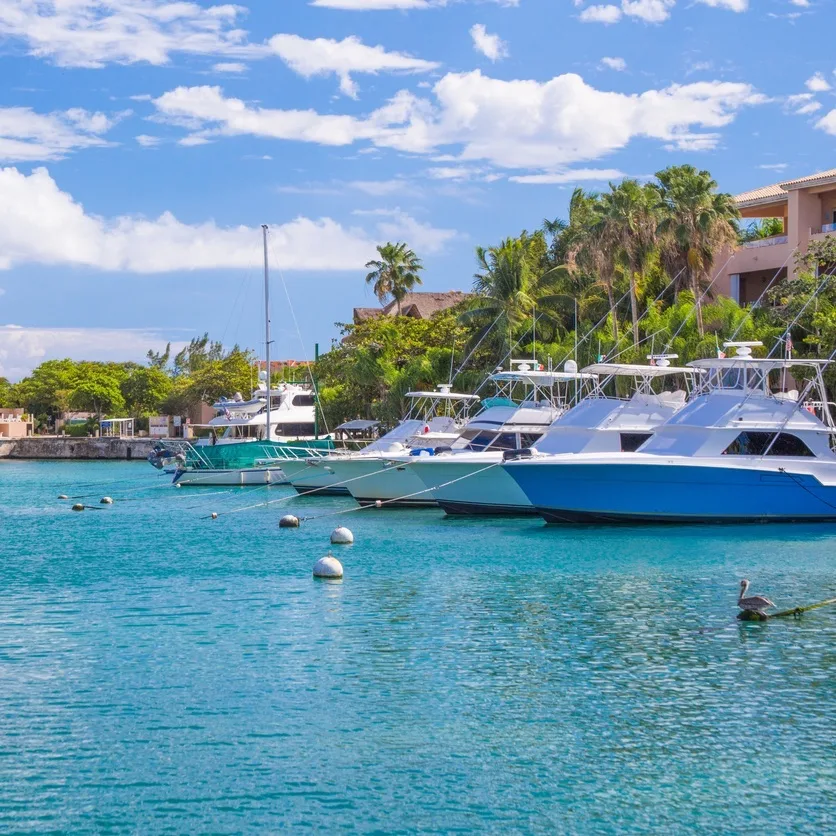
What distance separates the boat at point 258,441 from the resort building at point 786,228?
20.6m

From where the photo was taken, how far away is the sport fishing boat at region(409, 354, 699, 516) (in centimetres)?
3356

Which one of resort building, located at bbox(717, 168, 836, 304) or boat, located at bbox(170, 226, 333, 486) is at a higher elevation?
resort building, located at bbox(717, 168, 836, 304)

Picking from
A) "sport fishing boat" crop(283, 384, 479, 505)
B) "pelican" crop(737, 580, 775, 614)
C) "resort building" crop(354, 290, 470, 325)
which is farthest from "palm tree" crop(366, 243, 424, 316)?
"pelican" crop(737, 580, 775, 614)

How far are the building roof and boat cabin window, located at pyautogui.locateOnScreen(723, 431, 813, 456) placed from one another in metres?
24.2

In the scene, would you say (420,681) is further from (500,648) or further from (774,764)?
(774,764)

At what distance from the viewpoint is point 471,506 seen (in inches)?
1380

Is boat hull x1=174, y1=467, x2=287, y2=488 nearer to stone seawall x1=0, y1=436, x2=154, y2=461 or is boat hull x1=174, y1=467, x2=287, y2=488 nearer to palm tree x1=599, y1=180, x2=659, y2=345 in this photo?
palm tree x1=599, y1=180, x2=659, y2=345

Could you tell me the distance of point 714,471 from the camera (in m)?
30.1

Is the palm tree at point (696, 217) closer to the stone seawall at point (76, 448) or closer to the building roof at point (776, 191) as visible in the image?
the building roof at point (776, 191)

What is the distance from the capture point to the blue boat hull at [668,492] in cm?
2994

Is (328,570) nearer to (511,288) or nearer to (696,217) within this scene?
(696,217)

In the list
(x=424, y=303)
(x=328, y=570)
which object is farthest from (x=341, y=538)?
(x=424, y=303)

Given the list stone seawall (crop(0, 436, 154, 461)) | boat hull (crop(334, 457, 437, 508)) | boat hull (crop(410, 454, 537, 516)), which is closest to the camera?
boat hull (crop(410, 454, 537, 516))

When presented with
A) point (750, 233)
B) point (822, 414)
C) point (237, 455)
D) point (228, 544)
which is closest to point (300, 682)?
point (228, 544)
